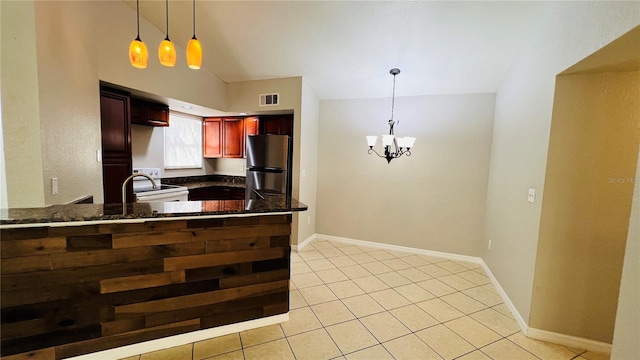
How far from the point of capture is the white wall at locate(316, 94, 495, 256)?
3.55 meters

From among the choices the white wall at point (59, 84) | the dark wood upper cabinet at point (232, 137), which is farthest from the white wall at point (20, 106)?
the dark wood upper cabinet at point (232, 137)

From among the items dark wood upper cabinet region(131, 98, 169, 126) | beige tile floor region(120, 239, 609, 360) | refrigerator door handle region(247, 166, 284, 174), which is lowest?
beige tile floor region(120, 239, 609, 360)

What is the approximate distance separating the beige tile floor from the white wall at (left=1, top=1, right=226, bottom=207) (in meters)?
1.59

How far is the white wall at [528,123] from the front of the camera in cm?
156

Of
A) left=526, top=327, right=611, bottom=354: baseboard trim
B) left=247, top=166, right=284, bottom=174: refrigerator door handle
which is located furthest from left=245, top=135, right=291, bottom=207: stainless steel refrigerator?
left=526, top=327, right=611, bottom=354: baseboard trim

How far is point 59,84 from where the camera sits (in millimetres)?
1942

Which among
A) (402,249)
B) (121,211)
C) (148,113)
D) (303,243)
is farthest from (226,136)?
(402,249)

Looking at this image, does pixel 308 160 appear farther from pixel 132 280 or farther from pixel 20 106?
pixel 20 106

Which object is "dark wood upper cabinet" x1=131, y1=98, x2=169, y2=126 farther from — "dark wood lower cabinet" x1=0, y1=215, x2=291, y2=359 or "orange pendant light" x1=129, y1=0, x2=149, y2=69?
"dark wood lower cabinet" x1=0, y1=215, x2=291, y2=359

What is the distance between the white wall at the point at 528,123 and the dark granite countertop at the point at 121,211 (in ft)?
6.92

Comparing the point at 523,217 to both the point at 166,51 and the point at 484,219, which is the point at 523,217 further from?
the point at 166,51

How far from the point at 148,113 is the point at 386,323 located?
3.95 m

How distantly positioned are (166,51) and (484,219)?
4162mm

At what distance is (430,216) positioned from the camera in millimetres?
3805
